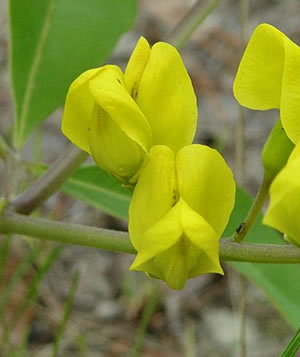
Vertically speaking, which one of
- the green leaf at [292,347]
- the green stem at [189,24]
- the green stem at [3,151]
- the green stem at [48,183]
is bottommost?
the green stem at [3,151]

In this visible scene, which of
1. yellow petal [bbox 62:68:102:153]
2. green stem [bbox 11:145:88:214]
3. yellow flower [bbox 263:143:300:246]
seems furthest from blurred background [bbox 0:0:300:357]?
yellow flower [bbox 263:143:300:246]

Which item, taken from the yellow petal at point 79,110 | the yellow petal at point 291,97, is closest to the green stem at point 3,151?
the yellow petal at point 79,110

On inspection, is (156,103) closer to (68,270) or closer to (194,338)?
(194,338)

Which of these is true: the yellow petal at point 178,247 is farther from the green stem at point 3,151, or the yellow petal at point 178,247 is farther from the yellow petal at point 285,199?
the green stem at point 3,151

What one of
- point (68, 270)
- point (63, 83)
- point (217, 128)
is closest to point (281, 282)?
point (63, 83)

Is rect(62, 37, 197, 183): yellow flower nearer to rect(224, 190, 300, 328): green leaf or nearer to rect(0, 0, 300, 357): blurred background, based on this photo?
rect(224, 190, 300, 328): green leaf

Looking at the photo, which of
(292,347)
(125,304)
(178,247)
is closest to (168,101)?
(178,247)
